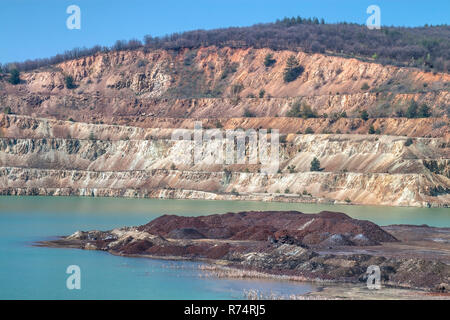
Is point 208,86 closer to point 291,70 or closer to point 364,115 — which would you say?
point 291,70

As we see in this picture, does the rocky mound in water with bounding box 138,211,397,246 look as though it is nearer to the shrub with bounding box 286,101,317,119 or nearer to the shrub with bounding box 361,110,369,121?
the shrub with bounding box 361,110,369,121

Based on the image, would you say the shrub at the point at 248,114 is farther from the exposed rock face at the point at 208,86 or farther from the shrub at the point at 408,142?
the shrub at the point at 408,142

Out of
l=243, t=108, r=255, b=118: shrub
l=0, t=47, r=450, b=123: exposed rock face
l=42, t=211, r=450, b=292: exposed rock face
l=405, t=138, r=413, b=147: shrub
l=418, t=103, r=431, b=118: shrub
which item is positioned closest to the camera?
l=42, t=211, r=450, b=292: exposed rock face

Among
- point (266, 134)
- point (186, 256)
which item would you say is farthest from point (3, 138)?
point (186, 256)

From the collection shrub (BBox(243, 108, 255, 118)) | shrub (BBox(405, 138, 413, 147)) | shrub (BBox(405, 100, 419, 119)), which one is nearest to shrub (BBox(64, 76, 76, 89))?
shrub (BBox(243, 108, 255, 118))

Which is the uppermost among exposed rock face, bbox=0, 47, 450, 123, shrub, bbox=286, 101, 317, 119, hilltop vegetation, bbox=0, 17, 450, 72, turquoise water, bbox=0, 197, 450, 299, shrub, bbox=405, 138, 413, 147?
hilltop vegetation, bbox=0, 17, 450, 72

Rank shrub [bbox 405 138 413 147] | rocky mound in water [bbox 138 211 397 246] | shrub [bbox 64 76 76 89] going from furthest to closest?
shrub [bbox 64 76 76 89] → shrub [bbox 405 138 413 147] → rocky mound in water [bbox 138 211 397 246]

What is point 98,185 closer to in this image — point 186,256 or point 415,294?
point 186,256

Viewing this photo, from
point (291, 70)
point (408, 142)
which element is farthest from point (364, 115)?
point (291, 70)
